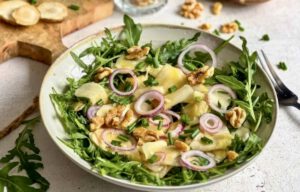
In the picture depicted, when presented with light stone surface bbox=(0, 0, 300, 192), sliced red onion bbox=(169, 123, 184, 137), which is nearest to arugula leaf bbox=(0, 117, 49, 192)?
light stone surface bbox=(0, 0, 300, 192)

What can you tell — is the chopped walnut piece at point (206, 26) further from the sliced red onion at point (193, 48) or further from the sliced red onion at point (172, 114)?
the sliced red onion at point (172, 114)

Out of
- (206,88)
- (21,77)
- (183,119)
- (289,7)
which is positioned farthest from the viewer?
(289,7)

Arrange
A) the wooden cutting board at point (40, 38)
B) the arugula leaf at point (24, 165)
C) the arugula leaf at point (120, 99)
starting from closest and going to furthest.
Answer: the arugula leaf at point (24, 165), the arugula leaf at point (120, 99), the wooden cutting board at point (40, 38)

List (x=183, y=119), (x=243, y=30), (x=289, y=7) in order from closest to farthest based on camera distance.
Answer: (x=183, y=119)
(x=243, y=30)
(x=289, y=7)

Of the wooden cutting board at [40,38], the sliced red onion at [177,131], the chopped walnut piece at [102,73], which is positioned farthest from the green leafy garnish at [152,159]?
the wooden cutting board at [40,38]

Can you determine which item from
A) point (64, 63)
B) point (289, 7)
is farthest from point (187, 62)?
point (289, 7)

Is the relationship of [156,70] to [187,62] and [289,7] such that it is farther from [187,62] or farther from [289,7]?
A: [289,7]
